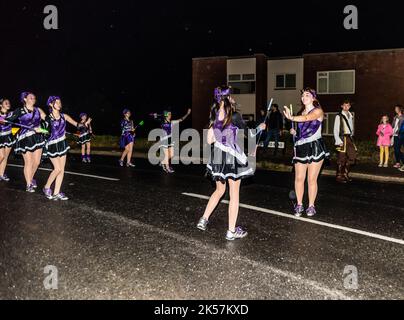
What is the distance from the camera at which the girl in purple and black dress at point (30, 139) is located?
9328 millimetres

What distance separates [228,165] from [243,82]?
31532 millimetres

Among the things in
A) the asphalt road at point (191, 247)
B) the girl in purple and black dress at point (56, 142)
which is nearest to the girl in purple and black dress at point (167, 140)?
the asphalt road at point (191, 247)

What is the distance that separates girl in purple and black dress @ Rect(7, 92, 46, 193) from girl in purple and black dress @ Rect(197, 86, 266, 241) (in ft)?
15.3

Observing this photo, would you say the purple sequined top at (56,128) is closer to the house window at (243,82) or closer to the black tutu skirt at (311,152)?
the black tutu skirt at (311,152)

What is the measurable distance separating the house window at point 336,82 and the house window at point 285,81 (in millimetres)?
2139

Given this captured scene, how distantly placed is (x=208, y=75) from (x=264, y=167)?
23548mm

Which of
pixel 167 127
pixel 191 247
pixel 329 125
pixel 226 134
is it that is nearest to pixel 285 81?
pixel 329 125

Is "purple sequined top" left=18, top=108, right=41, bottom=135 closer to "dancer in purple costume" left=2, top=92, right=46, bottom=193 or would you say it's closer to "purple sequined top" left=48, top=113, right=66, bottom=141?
"dancer in purple costume" left=2, top=92, right=46, bottom=193

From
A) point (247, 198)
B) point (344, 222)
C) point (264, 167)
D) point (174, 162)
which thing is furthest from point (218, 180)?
point (174, 162)

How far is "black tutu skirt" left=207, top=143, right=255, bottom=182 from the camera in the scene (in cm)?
613
